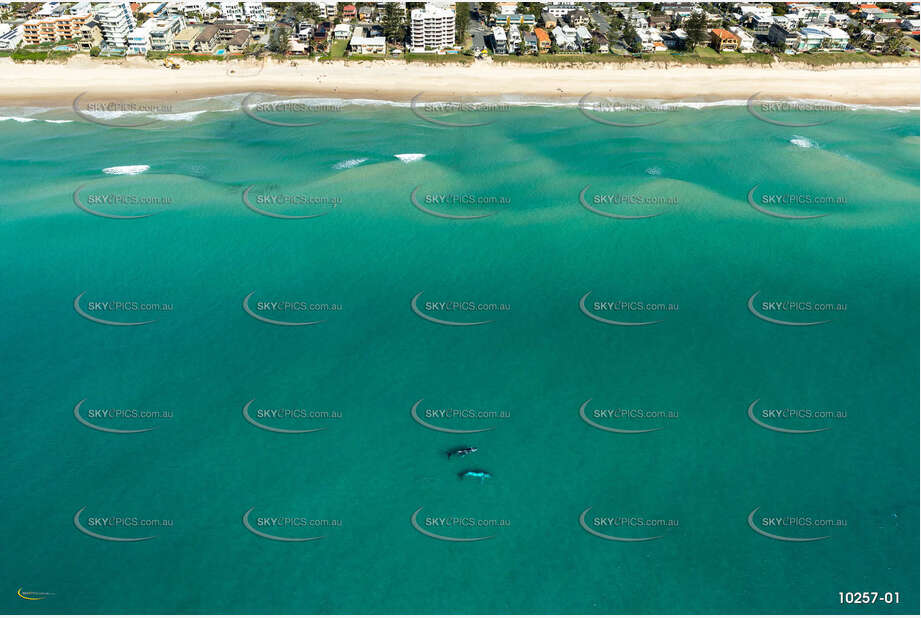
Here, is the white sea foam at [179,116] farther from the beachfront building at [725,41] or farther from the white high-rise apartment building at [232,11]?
the beachfront building at [725,41]

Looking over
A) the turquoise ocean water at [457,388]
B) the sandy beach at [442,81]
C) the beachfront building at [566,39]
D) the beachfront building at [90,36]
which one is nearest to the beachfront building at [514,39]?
the sandy beach at [442,81]

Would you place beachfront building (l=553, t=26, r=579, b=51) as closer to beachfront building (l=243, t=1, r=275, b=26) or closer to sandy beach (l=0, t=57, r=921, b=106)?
sandy beach (l=0, t=57, r=921, b=106)

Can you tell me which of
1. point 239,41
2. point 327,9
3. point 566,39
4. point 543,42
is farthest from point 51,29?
point 566,39

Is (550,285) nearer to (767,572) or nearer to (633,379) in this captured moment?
(633,379)

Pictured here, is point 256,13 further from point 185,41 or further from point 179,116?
point 179,116

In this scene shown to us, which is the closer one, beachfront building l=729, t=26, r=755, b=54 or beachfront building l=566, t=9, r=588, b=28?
beachfront building l=729, t=26, r=755, b=54

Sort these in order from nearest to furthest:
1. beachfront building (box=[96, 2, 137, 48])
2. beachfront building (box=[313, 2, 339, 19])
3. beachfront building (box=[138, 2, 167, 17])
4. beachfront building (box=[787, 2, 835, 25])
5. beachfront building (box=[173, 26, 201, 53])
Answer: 1. beachfront building (box=[96, 2, 137, 48])
2. beachfront building (box=[173, 26, 201, 53])
3. beachfront building (box=[787, 2, 835, 25])
4. beachfront building (box=[138, 2, 167, 17])
5. beachfront building (box=[313, 2, 339, 19])

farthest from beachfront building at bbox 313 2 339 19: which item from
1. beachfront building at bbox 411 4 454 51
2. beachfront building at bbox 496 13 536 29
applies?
beachfront building at bbox 496 13 536 29
